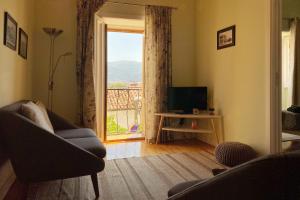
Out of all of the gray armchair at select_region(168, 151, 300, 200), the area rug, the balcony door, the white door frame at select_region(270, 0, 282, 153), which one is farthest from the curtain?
the gray armchair at select_region(168, 151, 300, 200)

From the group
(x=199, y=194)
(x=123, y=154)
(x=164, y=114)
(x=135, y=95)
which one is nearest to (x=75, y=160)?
(x=199, y=194)

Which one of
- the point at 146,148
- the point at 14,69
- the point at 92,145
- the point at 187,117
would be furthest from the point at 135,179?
the point at 14,69

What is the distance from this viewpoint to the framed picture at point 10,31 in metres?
2.35

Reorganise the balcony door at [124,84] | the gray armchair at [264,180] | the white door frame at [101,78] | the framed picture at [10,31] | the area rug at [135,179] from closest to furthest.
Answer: the gray armchair at [264,180], the area rug at [135,179], the framed picture at [10,31], the white door frame at [101,78], the balcony door at [124,84]

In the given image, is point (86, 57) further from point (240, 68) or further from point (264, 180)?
point (264, 180)

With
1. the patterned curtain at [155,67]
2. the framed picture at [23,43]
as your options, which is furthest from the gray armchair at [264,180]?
the patterned curtain at [155,67]

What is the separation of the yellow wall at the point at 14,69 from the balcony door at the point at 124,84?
1336 millimetres

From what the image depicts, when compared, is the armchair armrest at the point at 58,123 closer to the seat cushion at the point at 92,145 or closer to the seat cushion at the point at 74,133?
the seat cushion at the point at 74,133

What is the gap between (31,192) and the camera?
227 centimetres

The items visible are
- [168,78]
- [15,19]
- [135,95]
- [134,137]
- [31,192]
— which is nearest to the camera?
[31,192]

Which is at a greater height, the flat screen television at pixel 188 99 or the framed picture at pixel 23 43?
the framed picture at pixel 23 43

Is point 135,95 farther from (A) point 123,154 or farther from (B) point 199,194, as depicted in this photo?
(B) point 199,194

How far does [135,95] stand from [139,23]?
5.77 feet

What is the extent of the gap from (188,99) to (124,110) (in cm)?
206
